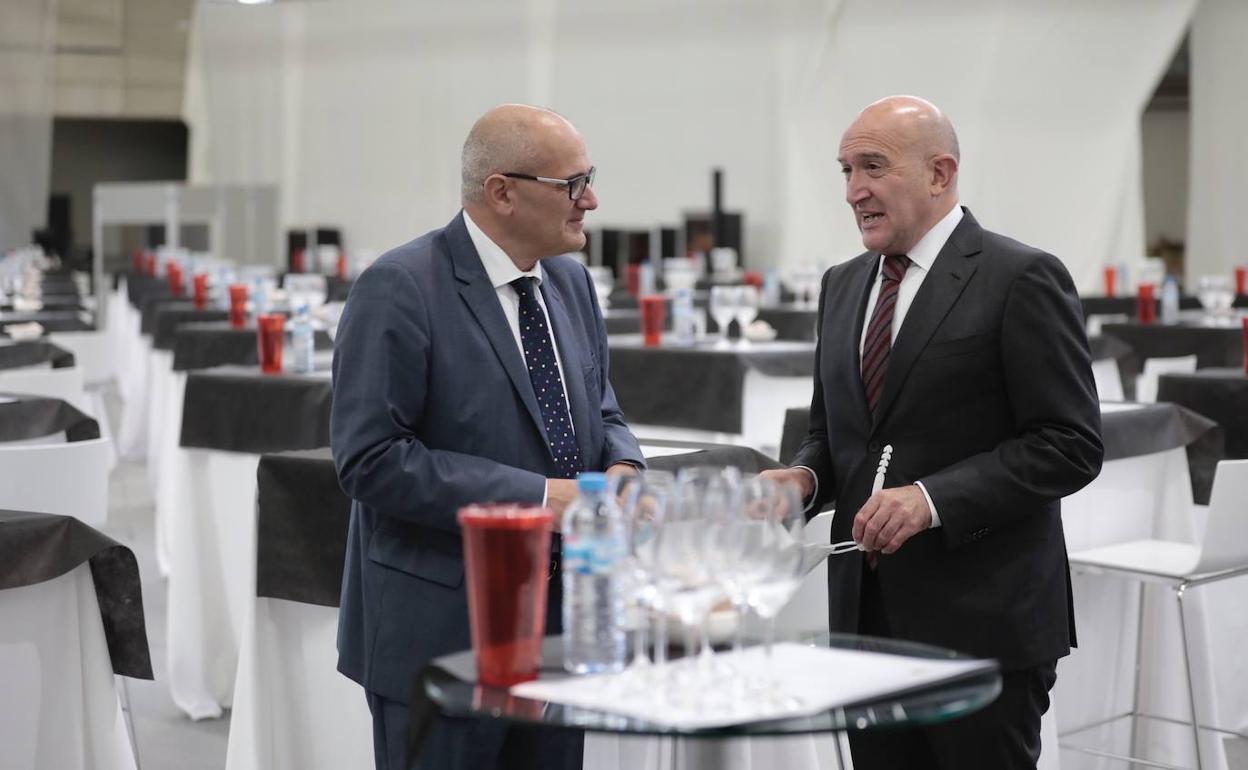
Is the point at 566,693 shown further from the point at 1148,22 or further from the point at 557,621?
the point at 1148,22

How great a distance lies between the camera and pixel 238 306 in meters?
6.84


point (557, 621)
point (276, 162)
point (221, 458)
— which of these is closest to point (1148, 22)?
point (221, 458)

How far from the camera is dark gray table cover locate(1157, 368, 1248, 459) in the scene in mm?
4445

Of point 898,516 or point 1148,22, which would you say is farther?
point 1148,22

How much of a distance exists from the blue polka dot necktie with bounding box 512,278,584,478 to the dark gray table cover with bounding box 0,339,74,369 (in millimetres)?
4264

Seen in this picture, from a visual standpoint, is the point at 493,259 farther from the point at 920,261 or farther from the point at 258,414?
the point at 258,414

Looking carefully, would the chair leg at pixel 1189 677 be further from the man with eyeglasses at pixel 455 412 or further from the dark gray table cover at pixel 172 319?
the dark gray table cover at pixel 172 319

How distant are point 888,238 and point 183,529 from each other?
2622mm

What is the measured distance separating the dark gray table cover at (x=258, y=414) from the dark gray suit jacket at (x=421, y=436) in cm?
229

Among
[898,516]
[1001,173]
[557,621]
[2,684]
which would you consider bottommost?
[2,684]

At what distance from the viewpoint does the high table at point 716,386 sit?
18.0 feet

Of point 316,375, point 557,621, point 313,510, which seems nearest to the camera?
point 557,621

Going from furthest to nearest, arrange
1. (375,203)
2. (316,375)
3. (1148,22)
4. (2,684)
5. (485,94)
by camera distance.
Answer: (375,203), (485,94), (1148,22), (316,375), (2,684)

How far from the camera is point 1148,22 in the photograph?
37.7ft
